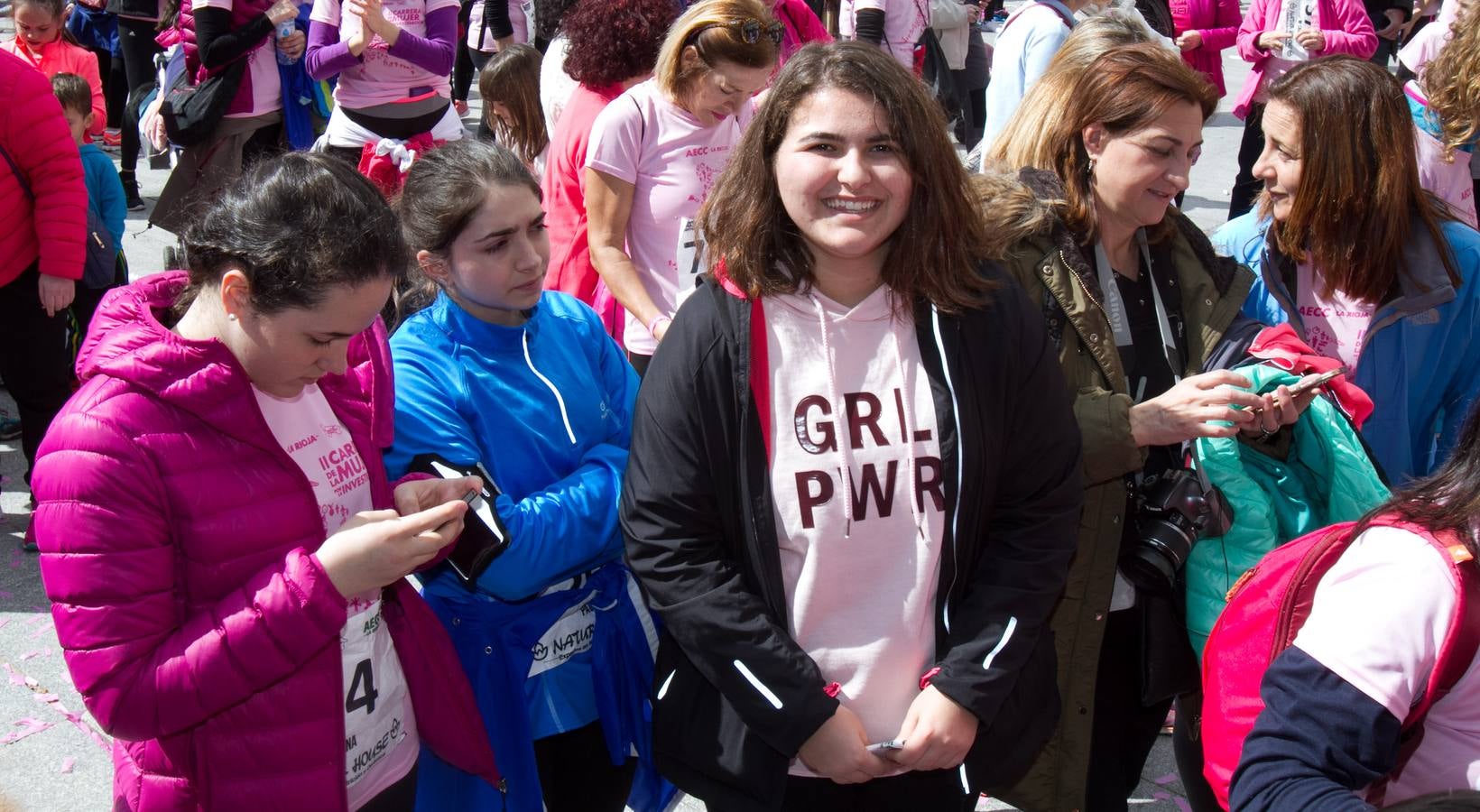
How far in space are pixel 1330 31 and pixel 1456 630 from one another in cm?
593

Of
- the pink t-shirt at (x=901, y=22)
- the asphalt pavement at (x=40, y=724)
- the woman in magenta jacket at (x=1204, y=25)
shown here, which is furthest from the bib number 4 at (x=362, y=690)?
the pink t-shirt at (x=901, y=22)

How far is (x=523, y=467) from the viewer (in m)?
2.29

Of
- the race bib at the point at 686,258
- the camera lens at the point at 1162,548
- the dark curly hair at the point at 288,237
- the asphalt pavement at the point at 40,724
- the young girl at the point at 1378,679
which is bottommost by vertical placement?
the asphalt pavement at the point at 40,724

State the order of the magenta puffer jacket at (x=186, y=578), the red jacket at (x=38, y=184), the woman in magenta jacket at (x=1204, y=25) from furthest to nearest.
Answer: the woman in magenta jacket at (x=1204, y=25)
the red jacket at (x=38, y=184)
the magenta puffer jacket at (x=186, y=578)

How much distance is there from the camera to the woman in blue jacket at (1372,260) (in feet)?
9.42

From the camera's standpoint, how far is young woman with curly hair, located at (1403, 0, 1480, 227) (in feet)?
12.3

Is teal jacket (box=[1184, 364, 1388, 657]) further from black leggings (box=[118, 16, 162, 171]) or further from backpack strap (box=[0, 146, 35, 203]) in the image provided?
black leggings (box=[118, 16, 162, 171])

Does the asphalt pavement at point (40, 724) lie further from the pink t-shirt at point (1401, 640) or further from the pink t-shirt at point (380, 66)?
the pink t-shirt at point (380, 66)

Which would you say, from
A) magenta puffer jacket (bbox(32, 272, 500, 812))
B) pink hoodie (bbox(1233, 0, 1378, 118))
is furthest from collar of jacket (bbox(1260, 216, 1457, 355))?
pink hoodie (bbox(1233, 0, 1378, 118))

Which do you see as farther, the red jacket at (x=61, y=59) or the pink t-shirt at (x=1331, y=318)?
the red jacket at (x=61, y=59)

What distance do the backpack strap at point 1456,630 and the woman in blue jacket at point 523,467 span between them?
130cm

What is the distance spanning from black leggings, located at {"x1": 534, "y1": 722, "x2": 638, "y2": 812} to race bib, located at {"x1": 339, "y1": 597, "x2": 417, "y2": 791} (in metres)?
0.37

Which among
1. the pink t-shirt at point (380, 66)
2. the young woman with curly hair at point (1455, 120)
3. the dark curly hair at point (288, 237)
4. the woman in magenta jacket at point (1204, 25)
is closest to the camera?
the dark curly hair at point (288, 237)

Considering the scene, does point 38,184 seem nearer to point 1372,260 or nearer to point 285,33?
point 285,33
